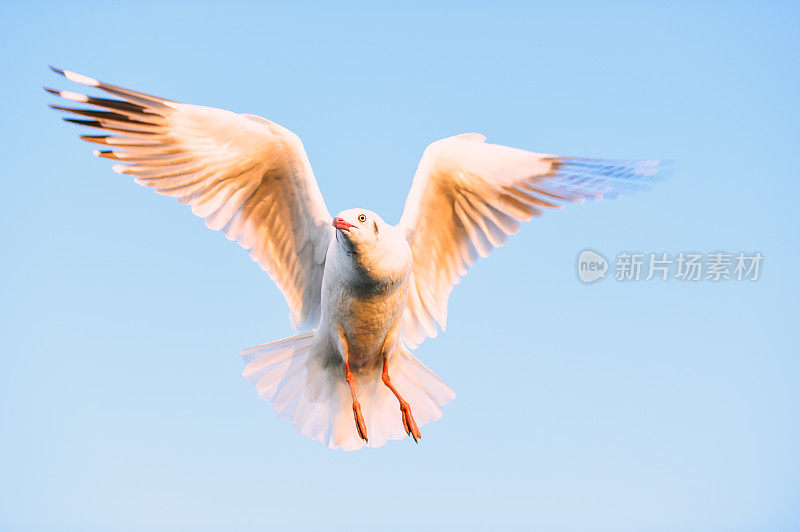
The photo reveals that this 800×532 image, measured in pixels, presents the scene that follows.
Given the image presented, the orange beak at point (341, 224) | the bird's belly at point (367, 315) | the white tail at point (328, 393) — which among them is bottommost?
the white tail at point (328, 393)

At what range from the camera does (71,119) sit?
484cm

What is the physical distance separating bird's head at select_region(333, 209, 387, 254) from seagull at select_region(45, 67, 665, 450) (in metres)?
0.03

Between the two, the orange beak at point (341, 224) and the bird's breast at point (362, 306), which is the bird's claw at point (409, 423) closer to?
the bird's breast at point (362, 306)

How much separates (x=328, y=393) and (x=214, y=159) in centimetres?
164

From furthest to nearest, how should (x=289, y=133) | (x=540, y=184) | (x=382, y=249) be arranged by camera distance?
1. (x=540, y=184)
2. (x=289, y=133)
3. (x=382, y=249)

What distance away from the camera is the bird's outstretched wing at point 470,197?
17.2 ft

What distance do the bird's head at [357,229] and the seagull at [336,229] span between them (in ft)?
0.10

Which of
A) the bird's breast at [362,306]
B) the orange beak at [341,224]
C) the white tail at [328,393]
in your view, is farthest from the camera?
the white tail at [328,393]

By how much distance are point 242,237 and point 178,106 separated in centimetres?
87

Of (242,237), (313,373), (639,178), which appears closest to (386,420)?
(313,373)

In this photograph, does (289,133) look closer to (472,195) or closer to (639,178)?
(472,195)

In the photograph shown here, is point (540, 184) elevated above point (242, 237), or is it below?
above

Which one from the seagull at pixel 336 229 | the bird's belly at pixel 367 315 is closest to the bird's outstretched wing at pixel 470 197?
the seagull at pixel 336 229

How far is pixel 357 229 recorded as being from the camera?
14.6ft
